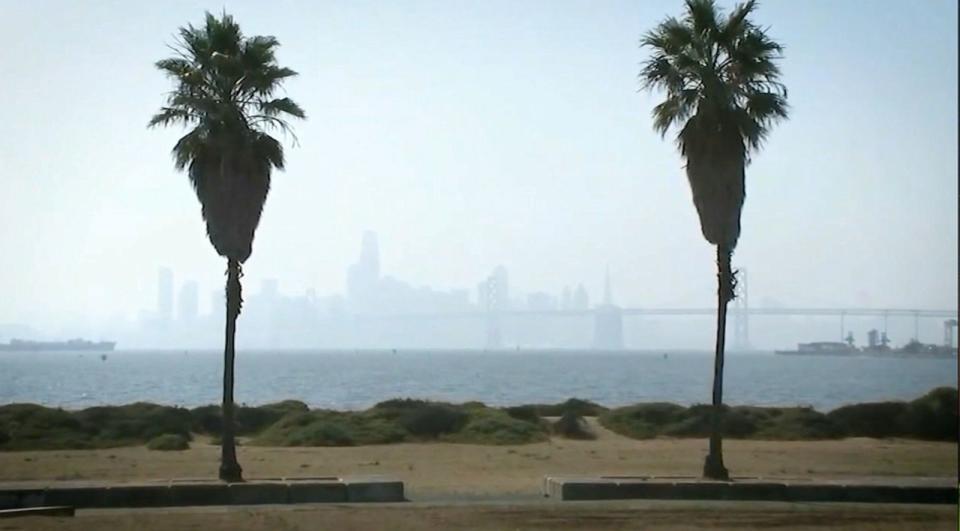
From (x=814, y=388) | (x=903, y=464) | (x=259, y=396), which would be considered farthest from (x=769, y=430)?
(x=814, y=388)

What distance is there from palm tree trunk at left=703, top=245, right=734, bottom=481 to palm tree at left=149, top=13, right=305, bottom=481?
8694 millimetres

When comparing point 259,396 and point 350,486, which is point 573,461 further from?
point 259,396

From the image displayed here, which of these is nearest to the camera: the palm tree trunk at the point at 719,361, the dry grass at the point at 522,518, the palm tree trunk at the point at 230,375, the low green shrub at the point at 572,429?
the dry grass at the point at 522,518

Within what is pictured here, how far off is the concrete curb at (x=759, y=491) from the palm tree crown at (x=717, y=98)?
15.6ft

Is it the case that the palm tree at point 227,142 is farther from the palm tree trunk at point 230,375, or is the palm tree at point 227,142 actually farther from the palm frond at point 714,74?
the palm frond at point 714,74

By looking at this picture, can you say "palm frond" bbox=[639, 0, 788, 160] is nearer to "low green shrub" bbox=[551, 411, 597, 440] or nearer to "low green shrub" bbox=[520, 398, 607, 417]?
"low green shrub" bbox=[551, 411, 597, 440]

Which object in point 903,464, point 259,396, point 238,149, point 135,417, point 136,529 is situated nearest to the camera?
point 136,529

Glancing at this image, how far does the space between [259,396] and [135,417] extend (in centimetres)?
4825

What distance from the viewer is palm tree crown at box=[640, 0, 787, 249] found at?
67.8 ft

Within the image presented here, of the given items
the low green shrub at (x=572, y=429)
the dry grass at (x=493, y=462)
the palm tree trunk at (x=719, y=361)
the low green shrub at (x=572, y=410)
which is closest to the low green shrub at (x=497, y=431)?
the low green shrub at (x=572, y=429)

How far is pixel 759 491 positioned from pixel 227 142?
37.1 ft

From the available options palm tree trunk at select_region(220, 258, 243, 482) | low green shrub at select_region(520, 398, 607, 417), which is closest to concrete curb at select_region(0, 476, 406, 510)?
palm tree trunk at select_region(220, 258, 243, 482)

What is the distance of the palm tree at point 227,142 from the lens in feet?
65.7

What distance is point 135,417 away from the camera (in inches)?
1457
